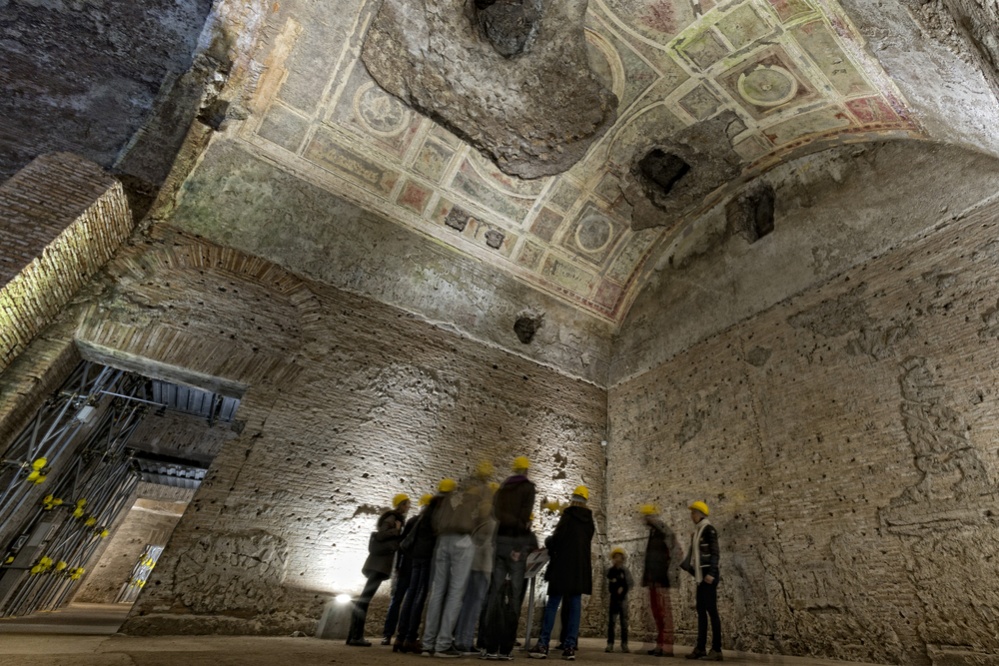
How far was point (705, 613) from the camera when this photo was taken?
398 centimetres

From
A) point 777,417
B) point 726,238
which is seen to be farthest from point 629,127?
point 777,417

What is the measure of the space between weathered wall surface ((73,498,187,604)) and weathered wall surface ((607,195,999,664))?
15.7m

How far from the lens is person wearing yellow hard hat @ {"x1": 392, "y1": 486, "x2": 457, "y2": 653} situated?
3596 millimetres

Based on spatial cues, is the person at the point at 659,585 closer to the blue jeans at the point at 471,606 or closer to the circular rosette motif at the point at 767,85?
the blue jeans at the point at 471,606

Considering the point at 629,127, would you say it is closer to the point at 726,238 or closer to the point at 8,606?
the point at 726,238

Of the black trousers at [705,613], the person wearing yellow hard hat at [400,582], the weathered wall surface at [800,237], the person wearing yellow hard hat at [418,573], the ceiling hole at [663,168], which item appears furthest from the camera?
the ceiling hole at [663,168]

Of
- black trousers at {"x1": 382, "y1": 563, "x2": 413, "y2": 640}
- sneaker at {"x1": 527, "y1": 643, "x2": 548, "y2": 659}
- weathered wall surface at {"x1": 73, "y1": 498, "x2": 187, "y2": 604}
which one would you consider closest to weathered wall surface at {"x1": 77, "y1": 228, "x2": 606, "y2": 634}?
black trousers at {"x1": 382, "y1": 563, "x2": 413, "y2": 640}

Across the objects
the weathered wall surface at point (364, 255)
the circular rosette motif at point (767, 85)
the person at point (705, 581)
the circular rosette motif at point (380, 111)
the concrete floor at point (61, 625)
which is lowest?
the concrete floor at point (61, 625)

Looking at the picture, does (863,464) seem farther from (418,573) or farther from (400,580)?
(400,580)

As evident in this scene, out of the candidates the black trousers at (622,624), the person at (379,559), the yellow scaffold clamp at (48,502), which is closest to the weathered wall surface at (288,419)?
the person at (379,559)

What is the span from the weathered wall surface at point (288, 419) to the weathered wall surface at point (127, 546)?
12.2 metres

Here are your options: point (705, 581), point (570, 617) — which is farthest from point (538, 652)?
point (705, 581)

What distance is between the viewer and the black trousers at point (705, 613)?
3930 millimetres

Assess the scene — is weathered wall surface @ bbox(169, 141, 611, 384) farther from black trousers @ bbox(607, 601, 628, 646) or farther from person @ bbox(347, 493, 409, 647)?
black trousers @ bbox(607, 601, 628, 646)
